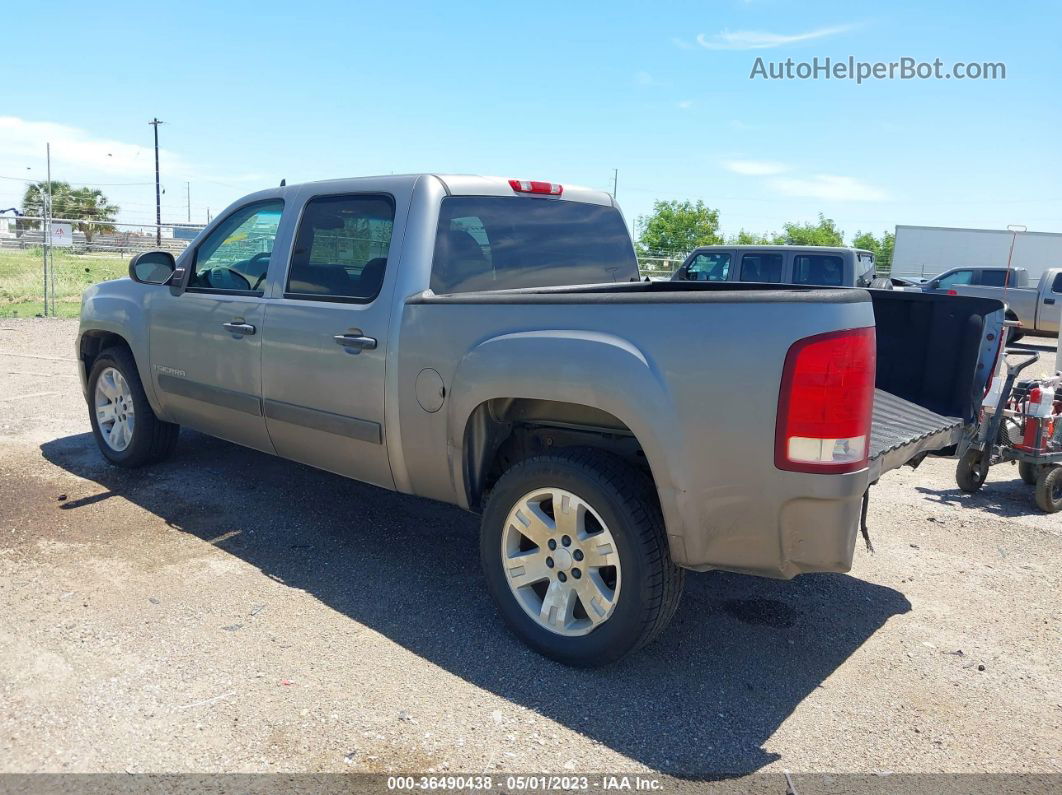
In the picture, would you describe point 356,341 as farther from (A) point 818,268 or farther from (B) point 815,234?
(B) point 815,234

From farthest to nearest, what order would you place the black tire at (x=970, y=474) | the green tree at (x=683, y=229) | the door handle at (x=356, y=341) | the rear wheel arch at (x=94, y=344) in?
the green tree at (x=683, y=229)
the rear wheel arch at (x=94, y=344)
the black tire at (x=970, y=474)
the door handle at (x=356, y=341)

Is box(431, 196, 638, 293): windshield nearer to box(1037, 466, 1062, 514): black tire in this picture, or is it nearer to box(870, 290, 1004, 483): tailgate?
box(870, 290, 1004, 483): tailgate

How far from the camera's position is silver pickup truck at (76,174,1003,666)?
2859 millimetres

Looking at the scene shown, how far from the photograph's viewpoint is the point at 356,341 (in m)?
4.03

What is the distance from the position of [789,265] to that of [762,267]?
468 mm

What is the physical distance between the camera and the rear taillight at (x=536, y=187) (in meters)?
4.47

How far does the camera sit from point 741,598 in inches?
166

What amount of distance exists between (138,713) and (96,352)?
13.2 feet

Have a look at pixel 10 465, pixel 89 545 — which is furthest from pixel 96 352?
pixel 89 545

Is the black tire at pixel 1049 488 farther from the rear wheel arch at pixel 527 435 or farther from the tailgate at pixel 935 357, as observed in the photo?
the rear wheel arch at pixel 527 435

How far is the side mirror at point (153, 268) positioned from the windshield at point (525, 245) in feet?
7.60

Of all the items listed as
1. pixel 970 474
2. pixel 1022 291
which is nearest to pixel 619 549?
pixel 970 474

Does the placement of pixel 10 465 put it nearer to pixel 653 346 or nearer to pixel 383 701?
pixel 383 701

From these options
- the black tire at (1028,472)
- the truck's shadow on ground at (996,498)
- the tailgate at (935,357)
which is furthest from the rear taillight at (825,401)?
the black tire at (1028,472)
